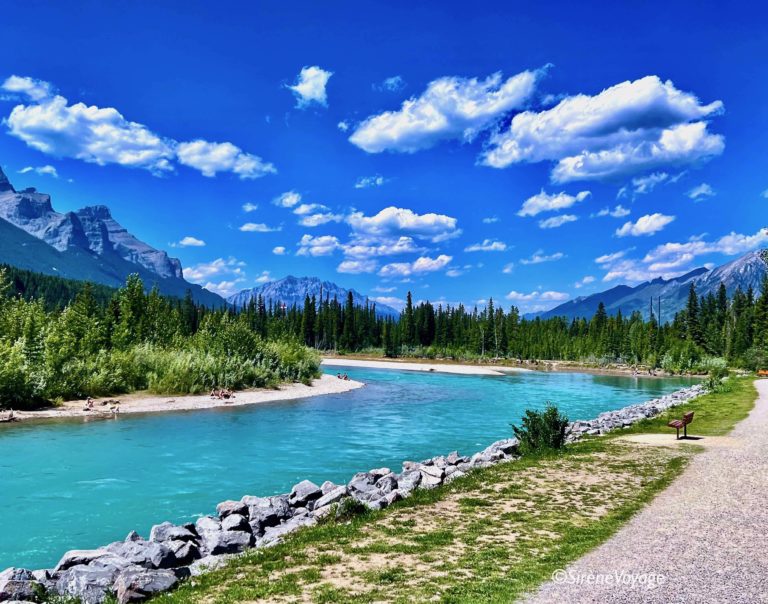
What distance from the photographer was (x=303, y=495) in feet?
41.8

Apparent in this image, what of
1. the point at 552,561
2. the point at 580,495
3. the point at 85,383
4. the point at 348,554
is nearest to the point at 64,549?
the point at 348,554

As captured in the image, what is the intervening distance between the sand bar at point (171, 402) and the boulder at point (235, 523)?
768 inches

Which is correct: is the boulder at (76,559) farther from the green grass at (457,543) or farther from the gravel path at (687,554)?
the gravel path at (687,554)

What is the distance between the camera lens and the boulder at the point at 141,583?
6.87 meters

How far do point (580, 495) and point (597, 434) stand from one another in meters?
11.4

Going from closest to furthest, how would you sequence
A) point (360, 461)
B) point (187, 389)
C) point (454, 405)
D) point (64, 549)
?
point (64, 549), point (360, 461), point (187, 389), point (454, 405)

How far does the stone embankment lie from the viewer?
7121 millimetres

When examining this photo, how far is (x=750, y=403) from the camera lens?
30812mm

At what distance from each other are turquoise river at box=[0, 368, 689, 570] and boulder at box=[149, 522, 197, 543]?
7.44 feet

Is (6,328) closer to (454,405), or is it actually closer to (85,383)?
(85,383)

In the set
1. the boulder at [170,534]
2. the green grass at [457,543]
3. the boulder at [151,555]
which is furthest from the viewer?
the boulder at [170,534]

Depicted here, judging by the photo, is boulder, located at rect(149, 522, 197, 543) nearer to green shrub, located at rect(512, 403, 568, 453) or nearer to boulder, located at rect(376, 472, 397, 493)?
boulder, located at rect(376, 472, 397, 493)

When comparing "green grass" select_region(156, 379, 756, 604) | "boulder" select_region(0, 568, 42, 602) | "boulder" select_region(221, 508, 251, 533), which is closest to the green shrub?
"green grass" select_region(156, 379, 756, 604)

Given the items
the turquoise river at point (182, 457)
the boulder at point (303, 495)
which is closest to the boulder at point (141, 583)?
the turquoise river at point (182, 457)
